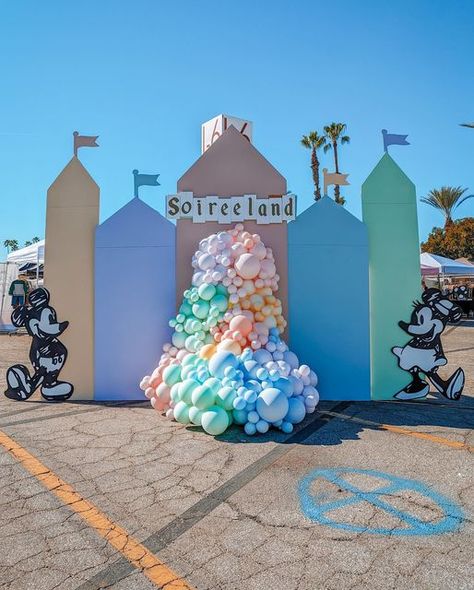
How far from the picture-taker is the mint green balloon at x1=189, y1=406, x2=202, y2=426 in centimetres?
479

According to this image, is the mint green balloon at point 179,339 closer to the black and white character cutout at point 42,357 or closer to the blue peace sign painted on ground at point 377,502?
the black and white character cutout at point 42,357

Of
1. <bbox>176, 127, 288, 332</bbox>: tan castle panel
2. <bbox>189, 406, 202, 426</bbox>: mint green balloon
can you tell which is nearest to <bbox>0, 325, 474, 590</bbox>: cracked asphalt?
<bbox>189, 406, 202, 426</bbox>: mint green balloon

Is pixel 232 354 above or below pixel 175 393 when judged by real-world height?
above

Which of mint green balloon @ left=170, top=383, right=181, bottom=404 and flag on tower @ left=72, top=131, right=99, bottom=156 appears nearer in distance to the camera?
mint green balloon @ left=170, top=383, right=181, bottom=404

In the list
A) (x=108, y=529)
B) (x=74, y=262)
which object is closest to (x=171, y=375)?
(x=74, y=262)

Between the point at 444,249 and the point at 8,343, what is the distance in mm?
35047

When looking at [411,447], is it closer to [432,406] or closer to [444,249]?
[432,406]

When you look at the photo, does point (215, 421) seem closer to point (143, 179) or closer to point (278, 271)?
point (278, 271)

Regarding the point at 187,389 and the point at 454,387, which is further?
the point at 454,387

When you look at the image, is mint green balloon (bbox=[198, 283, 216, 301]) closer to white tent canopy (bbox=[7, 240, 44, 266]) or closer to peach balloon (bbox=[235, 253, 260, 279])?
peach balloon (bbox=[235, 253, 260, 279])

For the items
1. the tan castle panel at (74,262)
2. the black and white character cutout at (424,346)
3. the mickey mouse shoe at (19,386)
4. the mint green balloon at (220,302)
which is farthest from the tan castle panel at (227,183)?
the mickey mouse shoe at (19,386)

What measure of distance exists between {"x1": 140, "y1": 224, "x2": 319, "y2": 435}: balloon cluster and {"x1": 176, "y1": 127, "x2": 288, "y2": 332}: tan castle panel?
0.31 m

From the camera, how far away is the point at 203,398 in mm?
4680

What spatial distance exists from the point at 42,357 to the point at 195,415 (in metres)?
2.89
